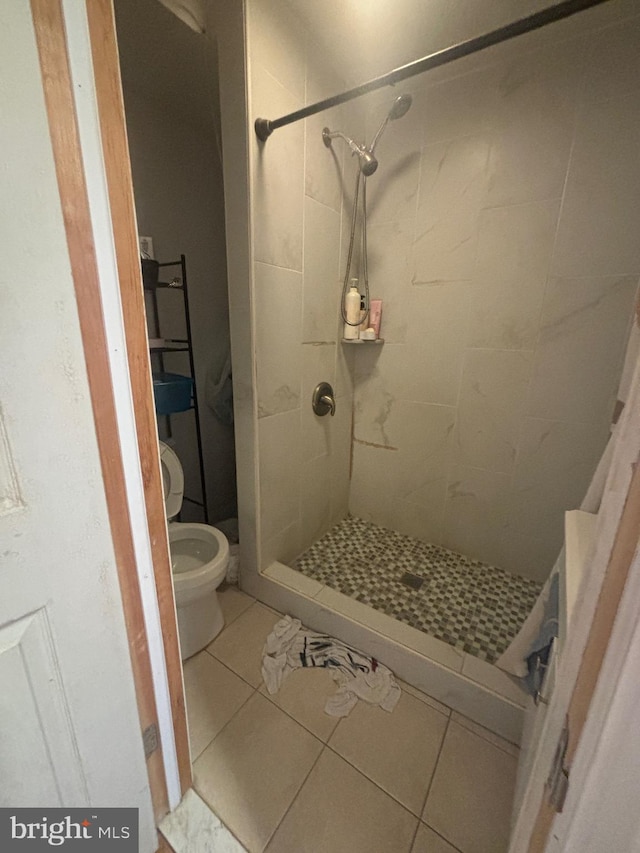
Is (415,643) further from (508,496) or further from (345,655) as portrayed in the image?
(508,496)

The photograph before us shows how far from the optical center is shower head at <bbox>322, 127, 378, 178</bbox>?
1367mm

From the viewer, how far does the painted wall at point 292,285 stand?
3.77ft

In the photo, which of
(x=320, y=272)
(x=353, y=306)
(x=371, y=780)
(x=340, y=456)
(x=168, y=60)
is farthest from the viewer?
(x=340, y=456)

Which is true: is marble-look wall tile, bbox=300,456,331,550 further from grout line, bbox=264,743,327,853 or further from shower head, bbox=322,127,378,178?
shower head, bbox=322,127,378,178

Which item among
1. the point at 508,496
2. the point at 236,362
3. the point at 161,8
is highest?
the point at 161,8

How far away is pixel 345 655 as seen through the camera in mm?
1267

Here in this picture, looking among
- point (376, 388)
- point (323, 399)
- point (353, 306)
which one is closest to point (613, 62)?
point (353, 306)

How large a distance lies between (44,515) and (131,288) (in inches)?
14.8

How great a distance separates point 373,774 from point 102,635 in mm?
910

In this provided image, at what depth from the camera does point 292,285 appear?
1.38 m

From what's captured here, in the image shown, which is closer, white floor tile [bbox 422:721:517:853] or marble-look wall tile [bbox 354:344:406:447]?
white floor tile [bbox 422:721:517:853]

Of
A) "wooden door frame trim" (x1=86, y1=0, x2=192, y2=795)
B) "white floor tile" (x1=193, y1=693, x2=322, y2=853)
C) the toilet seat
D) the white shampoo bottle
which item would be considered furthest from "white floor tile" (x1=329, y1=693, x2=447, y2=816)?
the white shampoo bottle

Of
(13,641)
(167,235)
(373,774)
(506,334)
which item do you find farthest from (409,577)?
(167,235)

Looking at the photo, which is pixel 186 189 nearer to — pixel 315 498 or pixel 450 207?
pixel 450 207
